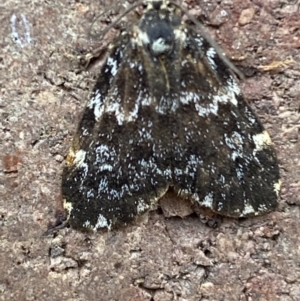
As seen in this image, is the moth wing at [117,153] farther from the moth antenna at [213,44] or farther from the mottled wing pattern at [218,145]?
the moth antenna at [213,44]

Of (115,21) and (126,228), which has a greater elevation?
(115,21)

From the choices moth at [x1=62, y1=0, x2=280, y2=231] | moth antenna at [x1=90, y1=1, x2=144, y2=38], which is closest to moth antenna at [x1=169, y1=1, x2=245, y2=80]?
moth at [x1=62, y1=0, x2=280, y2=231]

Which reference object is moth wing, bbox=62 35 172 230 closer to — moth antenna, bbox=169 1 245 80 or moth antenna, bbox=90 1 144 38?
moth antenna, bbox=90 1 144 38

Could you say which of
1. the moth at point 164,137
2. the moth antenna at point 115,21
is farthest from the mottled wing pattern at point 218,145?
the moth antenna at point 115,21

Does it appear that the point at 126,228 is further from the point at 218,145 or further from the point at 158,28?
the point at 158,28

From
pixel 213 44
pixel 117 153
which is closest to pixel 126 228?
pixel 117 153

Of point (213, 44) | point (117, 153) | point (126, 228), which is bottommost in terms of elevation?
point (126, 228)

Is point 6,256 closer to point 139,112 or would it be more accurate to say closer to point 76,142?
point 76,142
